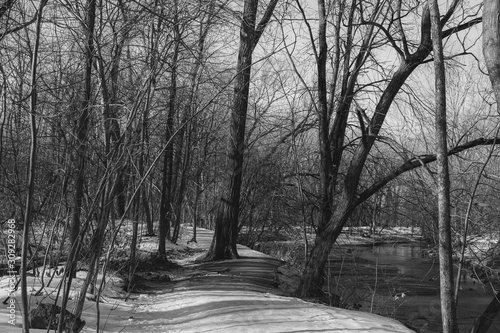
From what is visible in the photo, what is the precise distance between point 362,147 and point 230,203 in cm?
437

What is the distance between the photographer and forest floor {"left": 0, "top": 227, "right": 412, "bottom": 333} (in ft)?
18.4

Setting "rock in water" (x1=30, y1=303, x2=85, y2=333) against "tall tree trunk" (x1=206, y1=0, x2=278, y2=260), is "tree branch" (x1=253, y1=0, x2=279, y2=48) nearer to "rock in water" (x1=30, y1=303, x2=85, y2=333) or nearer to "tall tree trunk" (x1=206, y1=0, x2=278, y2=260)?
"tall tree trunk" (x1=206, y1=0, x2=278, y2=260)

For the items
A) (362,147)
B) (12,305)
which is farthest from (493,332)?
(12,305)

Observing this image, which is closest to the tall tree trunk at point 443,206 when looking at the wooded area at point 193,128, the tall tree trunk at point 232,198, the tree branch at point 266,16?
the wooded area at point 193,128

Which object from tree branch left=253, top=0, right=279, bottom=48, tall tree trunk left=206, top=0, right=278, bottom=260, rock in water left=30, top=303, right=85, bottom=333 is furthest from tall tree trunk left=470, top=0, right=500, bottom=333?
tall tree trunk left=206, top=0, right=278, bottom=260

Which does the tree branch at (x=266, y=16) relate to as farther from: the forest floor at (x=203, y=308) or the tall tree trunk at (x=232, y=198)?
the forest floor at (x=203, y=308)

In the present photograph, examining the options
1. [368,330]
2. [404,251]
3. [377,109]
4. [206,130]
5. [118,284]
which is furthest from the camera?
[404,251]

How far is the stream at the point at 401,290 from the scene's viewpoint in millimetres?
10391

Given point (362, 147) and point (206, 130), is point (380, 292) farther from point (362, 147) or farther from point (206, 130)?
point (206, 130)

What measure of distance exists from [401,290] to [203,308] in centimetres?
970

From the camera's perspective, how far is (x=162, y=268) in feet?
36.2

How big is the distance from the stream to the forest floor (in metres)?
1.36

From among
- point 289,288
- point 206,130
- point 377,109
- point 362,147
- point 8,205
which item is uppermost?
point 206,130

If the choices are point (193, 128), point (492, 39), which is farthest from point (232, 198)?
point (492, 39)
